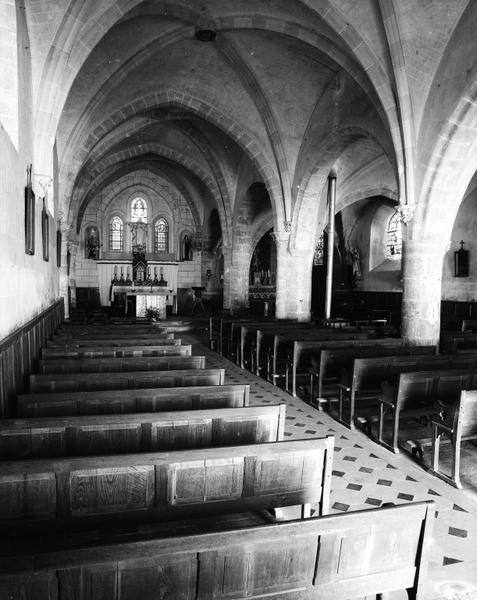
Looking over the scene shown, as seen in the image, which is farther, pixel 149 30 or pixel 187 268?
pixel 187 268

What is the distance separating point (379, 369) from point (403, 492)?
2.59m

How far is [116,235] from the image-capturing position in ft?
96.8

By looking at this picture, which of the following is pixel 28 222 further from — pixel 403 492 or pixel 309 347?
pixel 403 492

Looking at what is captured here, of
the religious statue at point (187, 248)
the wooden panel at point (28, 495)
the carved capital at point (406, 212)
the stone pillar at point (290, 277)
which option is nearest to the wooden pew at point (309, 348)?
the carved capital at point (406, 212)

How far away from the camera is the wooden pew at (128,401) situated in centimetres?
438

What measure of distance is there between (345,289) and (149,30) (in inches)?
691

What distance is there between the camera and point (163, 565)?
1.86 meters

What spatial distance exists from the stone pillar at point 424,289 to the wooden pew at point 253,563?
9.12 metres

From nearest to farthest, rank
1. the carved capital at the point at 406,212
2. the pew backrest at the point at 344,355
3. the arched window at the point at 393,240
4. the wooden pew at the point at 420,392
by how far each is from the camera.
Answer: the wooden pew at the point at 420,392 → the pew backrest at the point at 344,355 → the carved capital at the point at 406,212 → the arched window at the point at 393,240

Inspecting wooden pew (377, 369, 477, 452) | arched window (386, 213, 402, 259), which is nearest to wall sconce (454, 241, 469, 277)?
arched window (386, 213, 402, 259)

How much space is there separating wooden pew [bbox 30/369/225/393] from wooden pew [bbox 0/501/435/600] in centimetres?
355

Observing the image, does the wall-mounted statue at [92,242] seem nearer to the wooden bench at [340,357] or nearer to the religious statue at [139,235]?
the religious statue at [139,235]

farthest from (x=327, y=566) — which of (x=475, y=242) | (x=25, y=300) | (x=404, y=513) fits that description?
(x=475, y=242)

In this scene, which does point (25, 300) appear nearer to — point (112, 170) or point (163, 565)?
point (163, 565)
